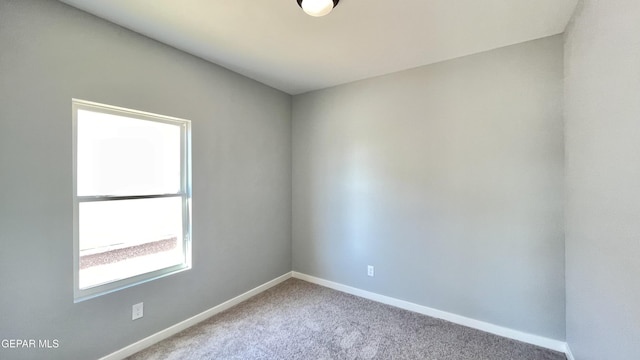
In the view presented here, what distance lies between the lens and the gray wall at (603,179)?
109 cm

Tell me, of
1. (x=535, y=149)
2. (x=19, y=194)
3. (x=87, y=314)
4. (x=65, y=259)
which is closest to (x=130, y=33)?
(x=19, y=194)

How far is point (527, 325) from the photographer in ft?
7.06

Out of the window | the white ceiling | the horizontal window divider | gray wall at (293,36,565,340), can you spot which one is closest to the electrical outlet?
the window

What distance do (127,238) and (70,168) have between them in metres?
0.68

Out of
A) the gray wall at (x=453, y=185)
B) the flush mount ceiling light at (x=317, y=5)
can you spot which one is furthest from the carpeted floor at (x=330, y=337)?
the flush mount ceiling light at (x=317, y=5)

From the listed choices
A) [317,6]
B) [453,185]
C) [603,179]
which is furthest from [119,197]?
[603,179]

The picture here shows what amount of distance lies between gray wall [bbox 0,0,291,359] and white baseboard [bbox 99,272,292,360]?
44 mm

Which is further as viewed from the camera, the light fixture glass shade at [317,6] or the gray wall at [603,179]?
the light fixture glass shade at [317,6]

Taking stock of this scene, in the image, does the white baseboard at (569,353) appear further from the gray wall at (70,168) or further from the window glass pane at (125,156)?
the window glass pane at (125,156)

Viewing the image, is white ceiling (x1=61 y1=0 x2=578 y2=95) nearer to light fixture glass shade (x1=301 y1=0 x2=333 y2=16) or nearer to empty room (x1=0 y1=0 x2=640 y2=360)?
empty room (x1=0 y1=0 x2=640 y2=360)

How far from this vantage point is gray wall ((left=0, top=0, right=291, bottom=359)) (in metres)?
1.52

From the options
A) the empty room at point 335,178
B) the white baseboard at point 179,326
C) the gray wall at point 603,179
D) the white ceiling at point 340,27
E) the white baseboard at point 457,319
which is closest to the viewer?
the gray wall at point 603,179

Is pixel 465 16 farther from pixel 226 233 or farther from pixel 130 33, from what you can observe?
pixel 226 233

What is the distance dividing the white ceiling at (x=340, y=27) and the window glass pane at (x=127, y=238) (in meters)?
1.43
